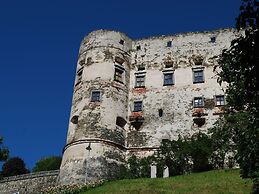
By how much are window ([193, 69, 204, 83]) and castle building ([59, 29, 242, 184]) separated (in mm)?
92

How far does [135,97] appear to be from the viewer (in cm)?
4225

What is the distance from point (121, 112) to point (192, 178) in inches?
521

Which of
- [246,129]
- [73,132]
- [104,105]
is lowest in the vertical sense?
[246,129]

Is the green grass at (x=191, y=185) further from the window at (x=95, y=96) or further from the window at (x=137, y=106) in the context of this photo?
the window at (x=137, y=106)

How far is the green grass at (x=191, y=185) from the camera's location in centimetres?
2458

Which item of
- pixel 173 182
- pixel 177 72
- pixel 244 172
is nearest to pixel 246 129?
pixel 244 172

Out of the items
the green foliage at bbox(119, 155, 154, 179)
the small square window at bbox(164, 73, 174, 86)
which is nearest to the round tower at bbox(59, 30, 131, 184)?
the green foliage at bbox(119, 155, 154, 179)

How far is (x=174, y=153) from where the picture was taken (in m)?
34.5

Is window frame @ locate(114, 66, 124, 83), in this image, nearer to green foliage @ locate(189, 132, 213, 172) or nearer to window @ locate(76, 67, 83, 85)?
window @ locate(76, 67, 83, 85)

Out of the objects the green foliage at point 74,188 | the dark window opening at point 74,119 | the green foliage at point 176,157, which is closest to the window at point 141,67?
the dark window opening at point 74,119

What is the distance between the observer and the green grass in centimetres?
2458

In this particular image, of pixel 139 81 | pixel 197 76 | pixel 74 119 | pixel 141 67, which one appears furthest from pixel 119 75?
pixel 197 76

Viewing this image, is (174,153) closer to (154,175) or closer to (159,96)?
(154,175)

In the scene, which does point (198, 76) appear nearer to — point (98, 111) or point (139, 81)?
point (139, 81)
